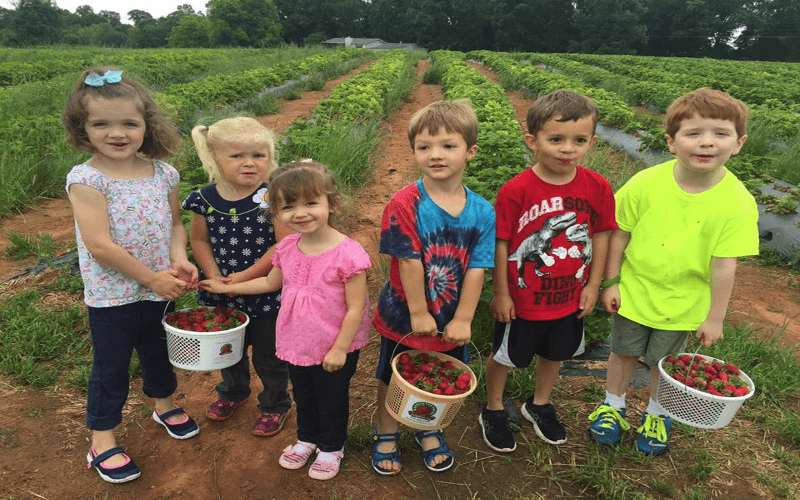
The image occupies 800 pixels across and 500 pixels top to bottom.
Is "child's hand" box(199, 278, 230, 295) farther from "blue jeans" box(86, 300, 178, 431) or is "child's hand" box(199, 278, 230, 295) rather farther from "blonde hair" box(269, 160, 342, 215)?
"blonde hair" box(269, 160, 342, 215)

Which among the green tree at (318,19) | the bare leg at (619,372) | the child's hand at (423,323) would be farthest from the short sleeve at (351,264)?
the green tree at (318,19)

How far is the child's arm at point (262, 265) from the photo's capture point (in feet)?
7.44

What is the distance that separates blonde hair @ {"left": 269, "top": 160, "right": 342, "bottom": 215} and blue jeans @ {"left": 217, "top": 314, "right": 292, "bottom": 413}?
2.26 ft

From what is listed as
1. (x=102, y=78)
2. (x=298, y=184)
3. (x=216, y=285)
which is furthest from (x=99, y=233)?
(x=298, y=184)

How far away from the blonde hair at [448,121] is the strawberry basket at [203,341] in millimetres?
1165

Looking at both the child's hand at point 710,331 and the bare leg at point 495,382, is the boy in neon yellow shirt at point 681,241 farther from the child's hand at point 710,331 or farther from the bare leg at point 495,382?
the bare leg at point 495,382

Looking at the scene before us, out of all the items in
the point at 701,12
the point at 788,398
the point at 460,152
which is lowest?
the point at 788,398

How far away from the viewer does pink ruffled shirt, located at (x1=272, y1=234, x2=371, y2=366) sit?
2.00m

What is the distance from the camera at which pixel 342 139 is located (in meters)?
6.15

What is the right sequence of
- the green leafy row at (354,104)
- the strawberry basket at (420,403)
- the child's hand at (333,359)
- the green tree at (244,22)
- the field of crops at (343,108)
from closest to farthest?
the strawberry basket at (420,403) → the child's hand at (333,359) → the field of crops at (343,108) → the green leafy row at (354,104) → the green tree at (244,22)

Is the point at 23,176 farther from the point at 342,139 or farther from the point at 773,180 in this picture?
the point at 773,180

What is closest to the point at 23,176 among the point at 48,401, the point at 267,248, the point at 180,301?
the point at 180,301

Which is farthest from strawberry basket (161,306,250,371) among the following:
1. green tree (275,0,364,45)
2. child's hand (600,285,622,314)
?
green tree (275,0,364,45)

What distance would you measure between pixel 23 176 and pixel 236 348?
15.3 ft
